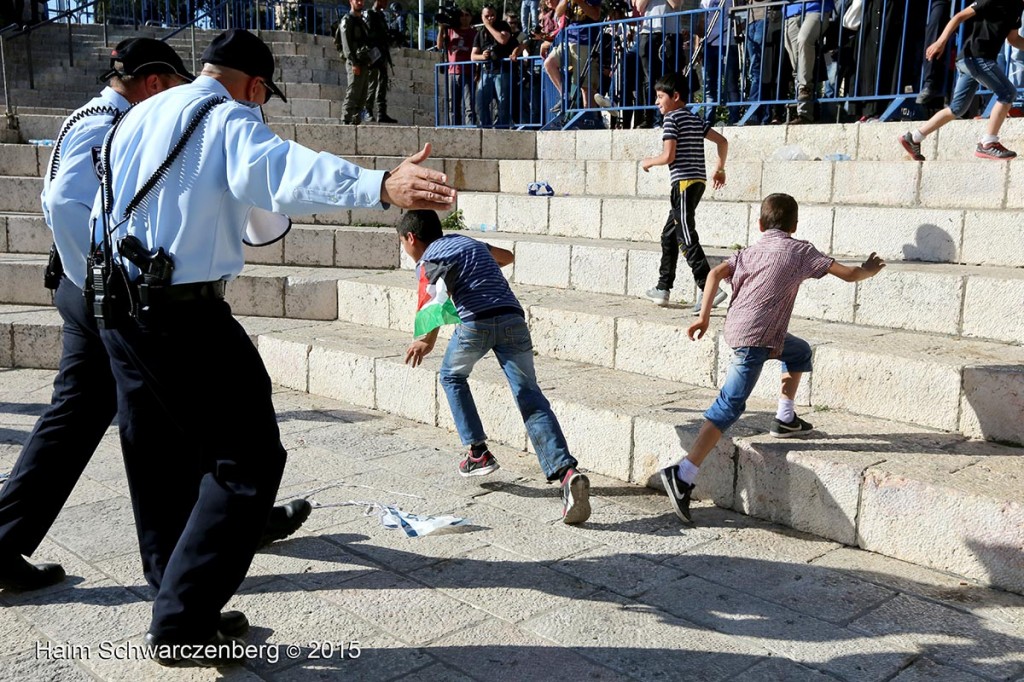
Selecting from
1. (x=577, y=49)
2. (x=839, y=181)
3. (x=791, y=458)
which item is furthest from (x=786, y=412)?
(x=577, y=49)

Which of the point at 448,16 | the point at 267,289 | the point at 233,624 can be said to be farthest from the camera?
the point at 448,16

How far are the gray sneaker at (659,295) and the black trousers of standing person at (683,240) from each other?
0.10ft

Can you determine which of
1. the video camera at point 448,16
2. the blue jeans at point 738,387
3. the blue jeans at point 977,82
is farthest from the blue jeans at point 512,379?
the video camera at point 448,16

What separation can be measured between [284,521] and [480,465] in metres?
1.13

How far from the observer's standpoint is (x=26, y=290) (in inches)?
335

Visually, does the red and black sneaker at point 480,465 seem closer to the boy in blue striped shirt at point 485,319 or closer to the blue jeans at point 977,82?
the boy in blue striped shirt at point 485,319

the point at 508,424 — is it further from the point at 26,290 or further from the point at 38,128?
the point at 38,128

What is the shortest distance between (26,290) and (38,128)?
3.57m

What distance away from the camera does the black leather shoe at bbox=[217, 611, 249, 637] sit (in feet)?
9.91

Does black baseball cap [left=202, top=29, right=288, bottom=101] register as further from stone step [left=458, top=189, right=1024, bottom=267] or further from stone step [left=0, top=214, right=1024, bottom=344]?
stone step [left=458, top=189, right=1024, bottom=267]

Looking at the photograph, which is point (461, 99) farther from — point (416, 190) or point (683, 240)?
point (416, 190)

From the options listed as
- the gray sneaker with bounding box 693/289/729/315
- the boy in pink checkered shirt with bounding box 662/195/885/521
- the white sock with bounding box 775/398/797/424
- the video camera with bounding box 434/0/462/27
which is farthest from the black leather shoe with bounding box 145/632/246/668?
the video camera with bounding box 434/0/462/27

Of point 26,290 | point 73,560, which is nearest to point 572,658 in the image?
point 73,560

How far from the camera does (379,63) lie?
39.7 ft
